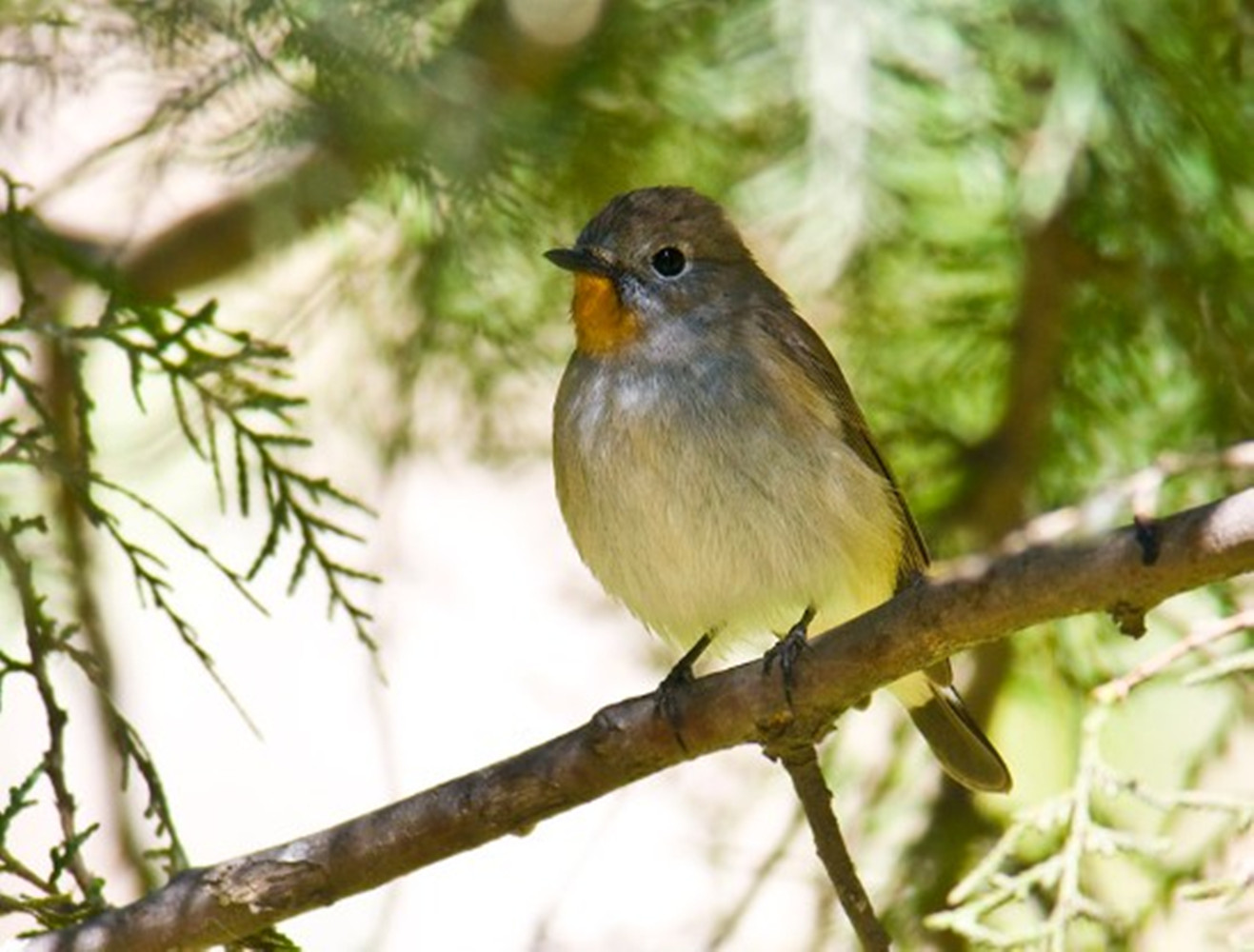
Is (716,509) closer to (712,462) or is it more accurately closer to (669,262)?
(712,462)

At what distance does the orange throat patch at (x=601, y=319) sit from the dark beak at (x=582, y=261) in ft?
0.09

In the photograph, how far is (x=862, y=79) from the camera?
3.61m

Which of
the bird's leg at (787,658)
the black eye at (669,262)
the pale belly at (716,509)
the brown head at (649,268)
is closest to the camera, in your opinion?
the bird's leg at (787,658)

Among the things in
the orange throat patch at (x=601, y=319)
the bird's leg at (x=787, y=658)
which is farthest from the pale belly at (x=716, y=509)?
the bird's leg at (x=787, y=658)

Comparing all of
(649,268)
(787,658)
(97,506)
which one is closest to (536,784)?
(787,658)

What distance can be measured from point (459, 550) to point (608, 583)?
2264 millimetres

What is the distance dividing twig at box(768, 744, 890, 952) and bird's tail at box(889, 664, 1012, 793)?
36.8 inches

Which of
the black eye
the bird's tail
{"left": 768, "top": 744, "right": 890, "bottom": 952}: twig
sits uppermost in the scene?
the black eye

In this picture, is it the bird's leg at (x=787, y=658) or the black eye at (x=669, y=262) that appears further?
the black eye at (x=669, y=262)

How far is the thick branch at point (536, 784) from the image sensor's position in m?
2.86

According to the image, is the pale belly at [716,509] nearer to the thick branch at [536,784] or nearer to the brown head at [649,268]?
the brown head at [649,268]

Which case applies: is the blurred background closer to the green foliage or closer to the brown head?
the green foliage

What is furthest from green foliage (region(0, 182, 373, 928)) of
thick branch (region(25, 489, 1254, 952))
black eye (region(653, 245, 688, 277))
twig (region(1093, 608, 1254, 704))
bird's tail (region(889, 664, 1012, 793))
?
bird's tail (region(889, 664, 1012, 793))

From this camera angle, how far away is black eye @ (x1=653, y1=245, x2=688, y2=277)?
14.2ft
